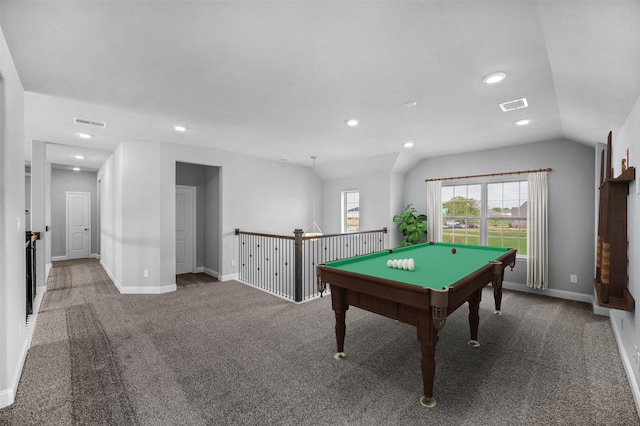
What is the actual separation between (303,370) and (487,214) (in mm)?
4644

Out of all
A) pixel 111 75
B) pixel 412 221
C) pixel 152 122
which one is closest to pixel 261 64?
pixel 111 75

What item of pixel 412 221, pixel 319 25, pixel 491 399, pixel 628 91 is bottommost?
pixel 491 399

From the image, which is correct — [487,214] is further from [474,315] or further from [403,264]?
[403,264]

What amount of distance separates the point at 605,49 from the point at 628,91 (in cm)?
72

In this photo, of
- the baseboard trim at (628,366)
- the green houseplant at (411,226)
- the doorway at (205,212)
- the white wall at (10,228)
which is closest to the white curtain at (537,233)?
the baseboard trim at (628,366)

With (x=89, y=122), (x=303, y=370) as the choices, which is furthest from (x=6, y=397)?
(x=89, y=122)

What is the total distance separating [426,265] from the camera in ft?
9.43

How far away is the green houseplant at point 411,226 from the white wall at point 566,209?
1.65 metres

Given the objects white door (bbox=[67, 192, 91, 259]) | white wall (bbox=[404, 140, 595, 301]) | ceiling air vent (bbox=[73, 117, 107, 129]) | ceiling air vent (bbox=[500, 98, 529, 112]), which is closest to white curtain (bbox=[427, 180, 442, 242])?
white wall (bbox=[404, 140, 595, 301])

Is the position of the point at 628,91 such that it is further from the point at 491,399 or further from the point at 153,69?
the point at 153,69

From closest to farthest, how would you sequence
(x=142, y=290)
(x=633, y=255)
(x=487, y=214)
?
(x=633, y=255) < (x=142, y=290) < (x=487, y=214)

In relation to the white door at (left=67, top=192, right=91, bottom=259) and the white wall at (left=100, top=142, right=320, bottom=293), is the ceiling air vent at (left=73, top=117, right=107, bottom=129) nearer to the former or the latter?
the white wall at (left=100, top=142, right=320, bottom=293)

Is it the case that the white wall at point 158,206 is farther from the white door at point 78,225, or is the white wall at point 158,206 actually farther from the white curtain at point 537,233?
the white curtain at point 537,233

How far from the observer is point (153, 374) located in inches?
92.0
